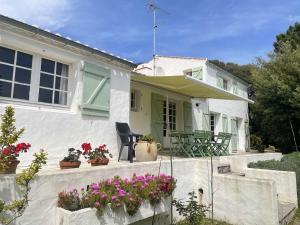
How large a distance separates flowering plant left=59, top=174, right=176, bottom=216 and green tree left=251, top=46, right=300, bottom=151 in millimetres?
14026

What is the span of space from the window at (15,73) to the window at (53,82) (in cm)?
38

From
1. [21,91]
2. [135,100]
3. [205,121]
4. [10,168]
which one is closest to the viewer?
[10,168]

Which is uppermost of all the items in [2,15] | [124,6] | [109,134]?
[124,6]

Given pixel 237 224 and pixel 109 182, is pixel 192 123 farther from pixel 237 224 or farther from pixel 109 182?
pixel 109 182

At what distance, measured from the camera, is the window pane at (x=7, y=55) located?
20.1 feet

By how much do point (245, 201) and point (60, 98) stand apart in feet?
19.1

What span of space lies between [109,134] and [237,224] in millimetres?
4472

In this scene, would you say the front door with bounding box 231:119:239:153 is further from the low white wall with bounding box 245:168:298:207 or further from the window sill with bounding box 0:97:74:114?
the window sill with bounding box 0:97:74:114

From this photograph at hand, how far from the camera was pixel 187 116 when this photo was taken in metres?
14.2

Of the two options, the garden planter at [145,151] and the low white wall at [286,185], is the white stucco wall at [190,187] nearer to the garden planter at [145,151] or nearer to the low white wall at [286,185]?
the low white wall at [286,185]

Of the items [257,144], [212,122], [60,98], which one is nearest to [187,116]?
[212,122]

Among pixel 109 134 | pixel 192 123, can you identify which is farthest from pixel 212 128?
pixel 109 134

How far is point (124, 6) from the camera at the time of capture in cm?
1188

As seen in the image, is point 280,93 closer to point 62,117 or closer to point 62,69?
point 62,69
